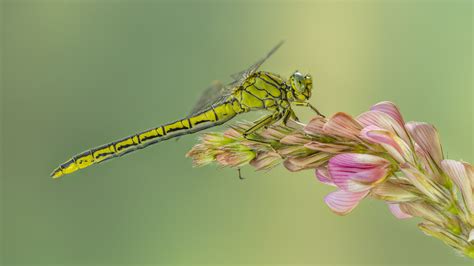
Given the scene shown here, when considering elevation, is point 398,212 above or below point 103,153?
below

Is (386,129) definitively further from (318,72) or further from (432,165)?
(318,72)

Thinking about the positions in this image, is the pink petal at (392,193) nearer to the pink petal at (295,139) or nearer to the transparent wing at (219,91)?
the pink petal at (295,139)

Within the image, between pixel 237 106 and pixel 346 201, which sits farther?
pixel 237 106

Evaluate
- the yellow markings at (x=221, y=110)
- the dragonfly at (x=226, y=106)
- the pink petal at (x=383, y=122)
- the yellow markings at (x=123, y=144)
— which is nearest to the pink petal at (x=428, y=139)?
the pink petal at (x=383, y=122)

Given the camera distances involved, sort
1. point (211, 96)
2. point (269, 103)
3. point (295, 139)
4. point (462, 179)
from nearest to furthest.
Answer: point (462, 179), point (295, 139), point (269, 103), point (211, 96)

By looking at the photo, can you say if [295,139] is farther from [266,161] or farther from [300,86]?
[300,86]

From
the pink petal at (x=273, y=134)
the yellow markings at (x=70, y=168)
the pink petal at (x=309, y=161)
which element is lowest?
the pink petal at (x=309, y=161)

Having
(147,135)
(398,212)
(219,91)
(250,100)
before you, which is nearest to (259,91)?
(250,100)
